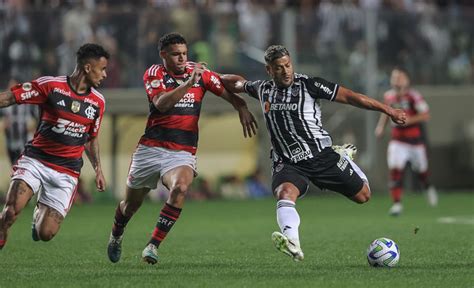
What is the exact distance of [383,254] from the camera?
10266 mm

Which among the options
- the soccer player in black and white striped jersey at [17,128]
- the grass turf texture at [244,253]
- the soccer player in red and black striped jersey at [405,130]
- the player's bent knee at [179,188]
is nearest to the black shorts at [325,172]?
the grass turf texture at [244,253]

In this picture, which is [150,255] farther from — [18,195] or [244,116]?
[244,116]

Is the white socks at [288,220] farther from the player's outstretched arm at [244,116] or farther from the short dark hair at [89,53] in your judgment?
the short dark hair at [89,53]

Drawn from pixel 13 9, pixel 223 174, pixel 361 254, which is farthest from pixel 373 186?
pixel 361 254

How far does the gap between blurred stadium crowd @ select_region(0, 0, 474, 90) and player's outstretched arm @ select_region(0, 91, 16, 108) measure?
492 inches

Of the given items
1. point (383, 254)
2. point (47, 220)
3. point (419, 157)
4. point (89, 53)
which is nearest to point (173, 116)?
point (89, 53)

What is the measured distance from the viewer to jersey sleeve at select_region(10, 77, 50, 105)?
33.3ft

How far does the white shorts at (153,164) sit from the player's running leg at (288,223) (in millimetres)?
1067

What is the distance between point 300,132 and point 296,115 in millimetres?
174

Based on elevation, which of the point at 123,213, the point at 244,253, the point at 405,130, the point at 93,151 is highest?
the point at 93,151

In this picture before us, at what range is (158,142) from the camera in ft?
36.2

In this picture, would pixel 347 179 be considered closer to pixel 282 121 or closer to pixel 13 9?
pixel 282 121

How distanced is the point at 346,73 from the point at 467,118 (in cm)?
355

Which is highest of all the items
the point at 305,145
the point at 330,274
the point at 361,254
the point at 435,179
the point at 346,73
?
the point at 305,145
